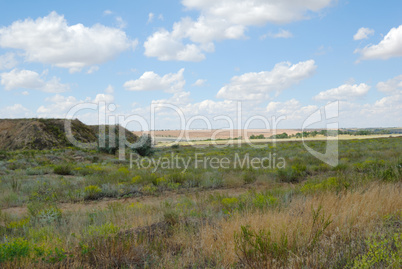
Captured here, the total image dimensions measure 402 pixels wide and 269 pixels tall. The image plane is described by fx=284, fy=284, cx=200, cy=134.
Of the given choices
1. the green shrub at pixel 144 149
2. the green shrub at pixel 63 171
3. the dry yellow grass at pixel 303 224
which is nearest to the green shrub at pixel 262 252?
the dry yellow grass at pixel 303 224

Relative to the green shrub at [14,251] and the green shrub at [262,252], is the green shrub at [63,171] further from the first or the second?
the green shrub at [262,252]

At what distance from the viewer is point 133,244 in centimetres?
402

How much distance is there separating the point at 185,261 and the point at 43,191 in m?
7.65

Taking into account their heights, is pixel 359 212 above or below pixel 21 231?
above

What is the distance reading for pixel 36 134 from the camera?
1220 inches

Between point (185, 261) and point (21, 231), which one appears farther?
point (21, 231)

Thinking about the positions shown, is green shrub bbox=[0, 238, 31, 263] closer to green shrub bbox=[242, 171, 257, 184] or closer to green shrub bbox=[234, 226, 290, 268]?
green shrub bbox=[234, 226, 290, 268]

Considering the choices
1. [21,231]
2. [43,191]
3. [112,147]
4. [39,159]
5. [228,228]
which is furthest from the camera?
[112,147]

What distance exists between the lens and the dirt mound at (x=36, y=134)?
30109 millimetres

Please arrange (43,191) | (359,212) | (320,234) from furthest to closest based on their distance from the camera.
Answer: (43,191), (359,212), (320,234)

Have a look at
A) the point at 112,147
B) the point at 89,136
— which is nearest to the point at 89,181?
the point at 112,147

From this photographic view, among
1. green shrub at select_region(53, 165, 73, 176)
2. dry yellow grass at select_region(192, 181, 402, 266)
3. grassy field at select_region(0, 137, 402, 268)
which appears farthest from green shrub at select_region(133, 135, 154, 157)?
dry yellow grass at select_region(192, 181, 402, 266)

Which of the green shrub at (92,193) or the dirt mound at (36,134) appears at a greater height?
the dirt mound at (36,134)

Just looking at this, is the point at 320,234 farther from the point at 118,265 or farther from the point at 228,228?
the point at 118,265
